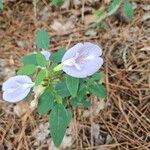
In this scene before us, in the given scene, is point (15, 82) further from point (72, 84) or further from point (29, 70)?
point (72, 84)

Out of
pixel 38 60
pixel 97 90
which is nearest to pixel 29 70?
pixel 38 60

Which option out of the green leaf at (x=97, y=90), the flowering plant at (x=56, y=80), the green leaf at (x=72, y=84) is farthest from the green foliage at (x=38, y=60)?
the green leaf at (x=97, y=90)

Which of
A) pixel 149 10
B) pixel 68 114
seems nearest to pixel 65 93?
pixel 68 114

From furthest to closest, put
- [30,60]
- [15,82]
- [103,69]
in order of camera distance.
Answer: [103,69]
[30,60]
[15,82]

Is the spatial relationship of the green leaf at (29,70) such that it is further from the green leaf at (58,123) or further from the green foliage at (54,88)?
the green leaf at (58,123)

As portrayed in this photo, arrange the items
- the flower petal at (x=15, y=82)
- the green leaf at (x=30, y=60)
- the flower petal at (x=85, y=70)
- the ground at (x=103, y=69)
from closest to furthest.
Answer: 1. the flower petal at (x=85, y=70)
2. the flower petal at (x=15, y=82)
3. the green leaf at (x=30, y=60)
4. the ground at (x=103, y=69)

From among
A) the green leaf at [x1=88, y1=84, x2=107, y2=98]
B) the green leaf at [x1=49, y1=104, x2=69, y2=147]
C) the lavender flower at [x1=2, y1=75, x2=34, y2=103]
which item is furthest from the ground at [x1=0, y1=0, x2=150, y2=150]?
the lavender flower at [x1=2, y1=75, x2=34, y2=103]

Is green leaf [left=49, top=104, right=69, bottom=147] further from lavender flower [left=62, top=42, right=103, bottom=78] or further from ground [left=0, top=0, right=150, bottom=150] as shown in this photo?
ground [left=0, top=0, right=150, bottom=150]
